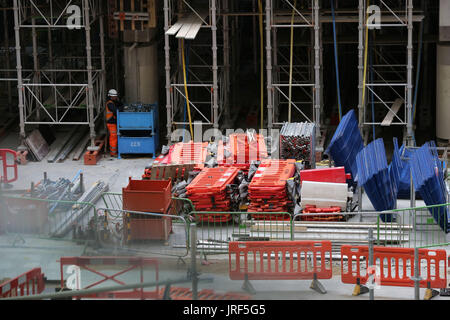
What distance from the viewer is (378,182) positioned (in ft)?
76.9

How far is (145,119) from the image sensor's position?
2973cm

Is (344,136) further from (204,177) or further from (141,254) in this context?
(141,254)

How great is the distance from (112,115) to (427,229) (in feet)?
34.8

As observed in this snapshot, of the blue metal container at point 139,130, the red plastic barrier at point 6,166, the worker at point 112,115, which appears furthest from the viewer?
the worker at point 112,115

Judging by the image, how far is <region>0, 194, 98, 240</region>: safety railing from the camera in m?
22.6

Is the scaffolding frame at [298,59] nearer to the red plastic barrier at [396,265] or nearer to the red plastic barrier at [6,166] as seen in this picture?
the red plastic barrier at [6,166]

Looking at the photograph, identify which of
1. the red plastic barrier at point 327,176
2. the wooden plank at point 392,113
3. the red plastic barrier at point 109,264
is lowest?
the red plastic barrier at point 109,264

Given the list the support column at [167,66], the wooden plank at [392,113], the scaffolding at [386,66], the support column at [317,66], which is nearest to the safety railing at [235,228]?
the support column at [317,66]

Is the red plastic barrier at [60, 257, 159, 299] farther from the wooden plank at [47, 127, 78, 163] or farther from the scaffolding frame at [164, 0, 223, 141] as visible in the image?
the wooden plank at [47, 127, 78, 163]

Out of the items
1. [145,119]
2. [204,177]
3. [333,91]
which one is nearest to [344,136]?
[204,177]

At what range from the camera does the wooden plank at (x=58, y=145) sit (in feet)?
99.4

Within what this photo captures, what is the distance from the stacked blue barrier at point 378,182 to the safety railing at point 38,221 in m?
6.13

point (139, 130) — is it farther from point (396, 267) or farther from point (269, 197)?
point (396, 267)

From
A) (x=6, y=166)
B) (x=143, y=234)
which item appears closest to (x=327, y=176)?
(x=143, y=234)
